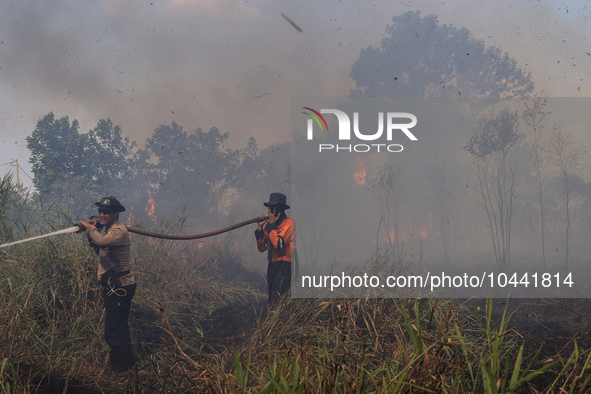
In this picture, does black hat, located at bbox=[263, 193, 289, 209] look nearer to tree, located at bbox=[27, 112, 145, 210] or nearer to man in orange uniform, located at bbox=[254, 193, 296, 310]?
man in orange uniform, located at bbox=[254, 193, 296, 310]

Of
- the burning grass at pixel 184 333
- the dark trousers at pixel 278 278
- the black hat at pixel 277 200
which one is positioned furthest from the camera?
the black hat at pixel 277 200

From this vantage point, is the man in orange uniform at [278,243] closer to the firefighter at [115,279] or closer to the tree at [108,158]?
the firefighter at [115,279]

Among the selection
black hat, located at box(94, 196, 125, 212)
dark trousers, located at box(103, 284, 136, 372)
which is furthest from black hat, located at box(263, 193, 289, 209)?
dark trousers, located at box(103, 284, 136, 372)

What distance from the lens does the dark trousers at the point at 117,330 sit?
4973 millimetres

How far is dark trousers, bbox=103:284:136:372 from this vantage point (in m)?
4.97

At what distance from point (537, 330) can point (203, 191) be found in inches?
1092

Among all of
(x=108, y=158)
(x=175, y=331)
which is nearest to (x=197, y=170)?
(x=108, y=158)

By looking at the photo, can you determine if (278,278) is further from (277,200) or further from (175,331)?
(175,331)

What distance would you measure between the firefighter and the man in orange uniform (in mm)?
2167

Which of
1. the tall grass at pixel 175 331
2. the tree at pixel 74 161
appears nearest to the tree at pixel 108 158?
the tree at pixel 74 161

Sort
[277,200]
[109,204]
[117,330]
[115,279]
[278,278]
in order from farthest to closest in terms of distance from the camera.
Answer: [277,200]
[278,278]
[109,204]
[115,279]
[117,330]

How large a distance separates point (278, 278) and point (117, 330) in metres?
2.49

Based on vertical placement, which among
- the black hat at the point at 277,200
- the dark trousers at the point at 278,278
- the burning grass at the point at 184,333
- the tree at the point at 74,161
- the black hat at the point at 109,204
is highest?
the tree at the point at 74,161

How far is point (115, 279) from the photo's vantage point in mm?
5195
